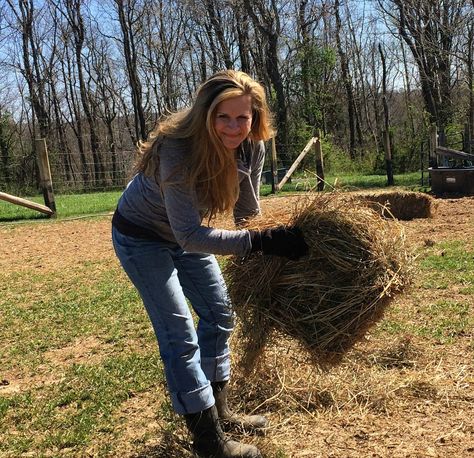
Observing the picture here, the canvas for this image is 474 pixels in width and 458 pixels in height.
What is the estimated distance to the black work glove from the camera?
8.06 ft

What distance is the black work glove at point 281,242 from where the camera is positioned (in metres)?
2.46

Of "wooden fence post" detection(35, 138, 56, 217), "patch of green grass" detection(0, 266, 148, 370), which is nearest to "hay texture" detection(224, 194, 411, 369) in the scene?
"patch of green grass" detection(0, 266, 148, 370)

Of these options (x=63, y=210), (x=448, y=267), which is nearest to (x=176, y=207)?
(x=448, y=267)

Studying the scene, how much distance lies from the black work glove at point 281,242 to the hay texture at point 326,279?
10 cm

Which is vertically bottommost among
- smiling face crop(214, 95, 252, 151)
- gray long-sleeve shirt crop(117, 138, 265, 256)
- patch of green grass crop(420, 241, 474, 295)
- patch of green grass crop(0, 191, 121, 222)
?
patch of green grass crop(420, 241, 474, 295)

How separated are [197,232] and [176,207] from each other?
0.13 metres

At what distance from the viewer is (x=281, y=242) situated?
98.3 inches

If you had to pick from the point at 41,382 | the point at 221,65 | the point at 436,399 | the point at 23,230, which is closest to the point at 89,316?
the point at 41,382

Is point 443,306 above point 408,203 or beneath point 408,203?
beneath

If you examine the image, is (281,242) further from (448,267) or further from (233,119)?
(448,267)

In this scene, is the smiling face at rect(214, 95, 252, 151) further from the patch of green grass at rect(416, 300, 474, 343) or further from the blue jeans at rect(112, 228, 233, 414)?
the patch of green grass at rect(416, 300, 474, 343)

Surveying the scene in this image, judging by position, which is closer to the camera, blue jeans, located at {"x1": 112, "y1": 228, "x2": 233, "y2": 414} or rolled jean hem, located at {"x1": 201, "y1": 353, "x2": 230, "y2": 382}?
blue jeans, located at {"x1": 112, "y1": 228, "x2": 233, "y2": 414}

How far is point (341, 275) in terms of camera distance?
2643mm

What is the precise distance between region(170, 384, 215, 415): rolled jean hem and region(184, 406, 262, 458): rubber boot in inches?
1.6
